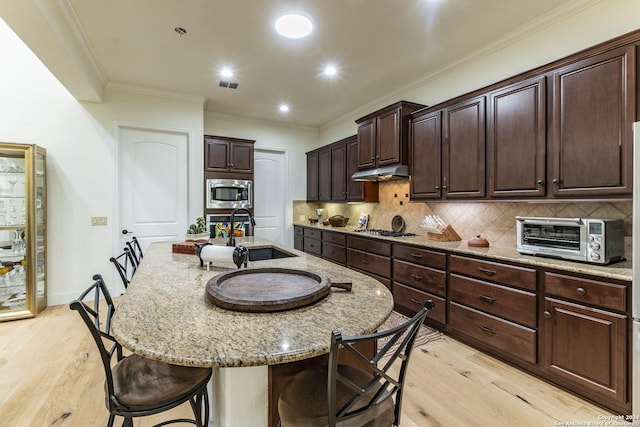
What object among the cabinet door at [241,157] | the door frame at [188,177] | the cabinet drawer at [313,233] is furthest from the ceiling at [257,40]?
the cabinet drawer at [313,233]

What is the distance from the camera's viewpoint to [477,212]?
3.12 metres

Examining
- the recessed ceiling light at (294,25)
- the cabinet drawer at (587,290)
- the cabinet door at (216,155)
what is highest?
the recessed ceiling light at (294,25)

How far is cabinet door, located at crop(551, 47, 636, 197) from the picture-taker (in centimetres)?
186

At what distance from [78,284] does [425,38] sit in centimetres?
486

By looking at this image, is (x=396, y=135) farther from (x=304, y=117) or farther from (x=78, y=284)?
(x=78, y=284)

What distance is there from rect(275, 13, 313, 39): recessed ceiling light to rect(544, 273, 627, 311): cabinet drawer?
8.95 feet

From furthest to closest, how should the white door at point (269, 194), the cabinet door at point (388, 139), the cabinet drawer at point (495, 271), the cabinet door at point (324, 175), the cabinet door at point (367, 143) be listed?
the white door at point (269, 194) → the cabinet door at point (324, 175) → the cabinet door at point (367, 143) → the cabinet door at point (388, 139) → the cabinet drawer at point (495, 271)

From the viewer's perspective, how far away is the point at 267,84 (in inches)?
152

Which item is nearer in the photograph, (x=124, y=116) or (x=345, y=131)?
(x=124, y=116)

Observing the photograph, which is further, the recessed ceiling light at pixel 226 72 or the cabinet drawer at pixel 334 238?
the cabinet drawer at pixel 334 238

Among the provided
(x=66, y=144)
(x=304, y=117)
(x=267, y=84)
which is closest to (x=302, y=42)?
(x=267, y=84)

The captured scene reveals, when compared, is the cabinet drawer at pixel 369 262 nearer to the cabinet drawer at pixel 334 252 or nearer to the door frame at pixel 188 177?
the cabinet drawer at pixel 334 252

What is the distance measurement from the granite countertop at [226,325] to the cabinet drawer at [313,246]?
3.33 m

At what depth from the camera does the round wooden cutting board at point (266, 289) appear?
110 cm
